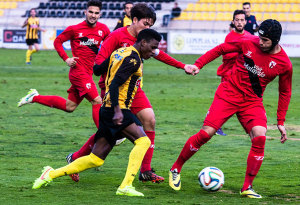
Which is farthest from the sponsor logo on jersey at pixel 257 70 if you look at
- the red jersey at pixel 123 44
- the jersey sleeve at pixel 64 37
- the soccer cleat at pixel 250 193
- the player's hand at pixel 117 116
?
the jersey sleeve at pixel 64 37

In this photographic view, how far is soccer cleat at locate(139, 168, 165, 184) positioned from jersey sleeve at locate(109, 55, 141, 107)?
1.39 m

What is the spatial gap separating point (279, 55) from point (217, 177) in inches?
57.6

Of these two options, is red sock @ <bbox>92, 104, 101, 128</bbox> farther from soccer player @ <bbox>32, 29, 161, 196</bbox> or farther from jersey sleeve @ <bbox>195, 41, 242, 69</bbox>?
soccer player @ <bbox>32, 29, 161, 196</bbox>

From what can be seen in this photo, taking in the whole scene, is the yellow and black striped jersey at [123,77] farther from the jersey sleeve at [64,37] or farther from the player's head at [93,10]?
the jersey sleeve at [64,37]

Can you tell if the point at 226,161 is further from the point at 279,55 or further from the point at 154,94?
the point at 154,94

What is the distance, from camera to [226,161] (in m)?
8.55

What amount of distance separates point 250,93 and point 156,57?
1.29 meters

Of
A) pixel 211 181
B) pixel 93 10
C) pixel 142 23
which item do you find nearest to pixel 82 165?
pixel 211 181

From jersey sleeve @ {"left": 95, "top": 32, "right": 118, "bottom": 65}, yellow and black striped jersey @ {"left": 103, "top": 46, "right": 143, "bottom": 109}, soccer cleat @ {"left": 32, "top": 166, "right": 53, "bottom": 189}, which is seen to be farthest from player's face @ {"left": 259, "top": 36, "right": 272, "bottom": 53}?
soccer cleat @ {"left": 32, "top": 166, "right": 53, "bottom": 189}

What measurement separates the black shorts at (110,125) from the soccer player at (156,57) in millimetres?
852

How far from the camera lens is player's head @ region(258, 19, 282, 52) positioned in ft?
20.9

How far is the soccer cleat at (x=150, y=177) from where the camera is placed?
7141 millimetres

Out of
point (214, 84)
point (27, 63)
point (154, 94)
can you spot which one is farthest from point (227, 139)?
point (27, 63)

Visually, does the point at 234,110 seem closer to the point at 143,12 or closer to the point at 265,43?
the point at 265,43
